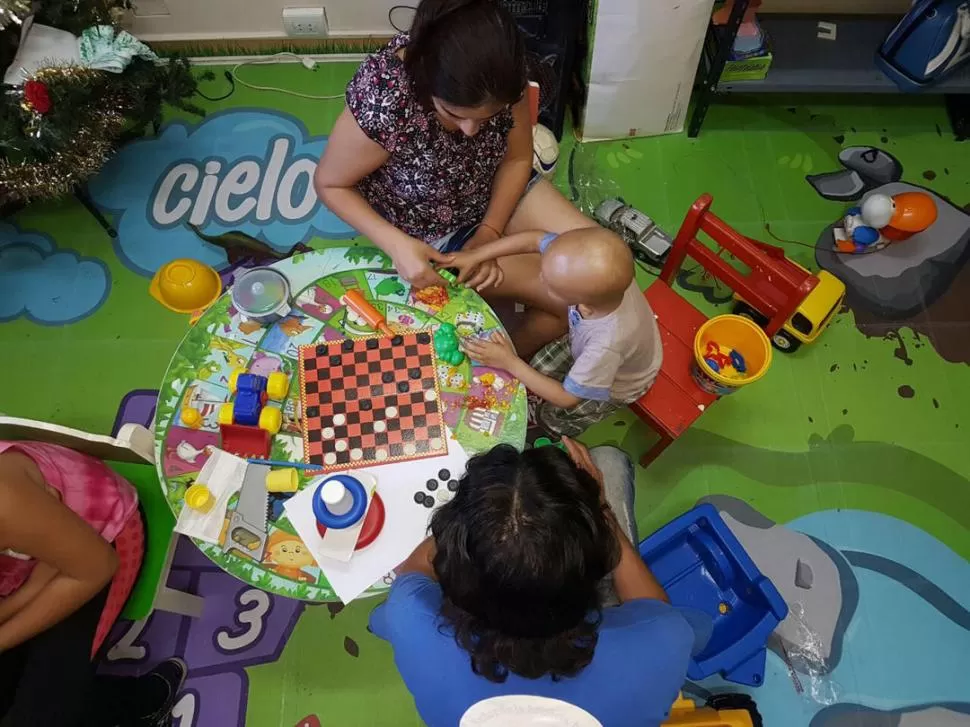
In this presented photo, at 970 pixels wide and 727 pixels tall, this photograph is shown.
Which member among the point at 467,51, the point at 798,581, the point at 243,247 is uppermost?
the point at 467,51

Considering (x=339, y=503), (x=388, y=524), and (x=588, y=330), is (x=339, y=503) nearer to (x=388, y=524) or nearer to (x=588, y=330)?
(x=388, y=524)

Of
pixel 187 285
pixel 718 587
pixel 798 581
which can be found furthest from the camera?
pixel 187 285

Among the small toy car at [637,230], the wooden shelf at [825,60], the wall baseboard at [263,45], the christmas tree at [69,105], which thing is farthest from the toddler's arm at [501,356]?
the wall baseboard at [263,45]

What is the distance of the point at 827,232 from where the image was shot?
105 inches

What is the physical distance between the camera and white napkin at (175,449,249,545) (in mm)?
1509

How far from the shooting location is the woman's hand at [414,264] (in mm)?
1731

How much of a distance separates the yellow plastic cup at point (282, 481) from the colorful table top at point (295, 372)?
0.09 feet

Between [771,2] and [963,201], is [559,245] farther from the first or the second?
[963,201]

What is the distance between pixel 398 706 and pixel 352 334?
3.69ft

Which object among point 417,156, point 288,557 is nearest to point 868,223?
point 417,156

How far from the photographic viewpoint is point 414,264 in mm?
1729

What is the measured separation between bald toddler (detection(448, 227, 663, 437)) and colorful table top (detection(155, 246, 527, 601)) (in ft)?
0.32

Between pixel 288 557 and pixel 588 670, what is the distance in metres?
0.70

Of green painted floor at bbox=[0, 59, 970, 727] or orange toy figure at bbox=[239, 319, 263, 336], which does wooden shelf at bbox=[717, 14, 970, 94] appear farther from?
orange toy figure at bbox=[239, 319, 263, 336]
